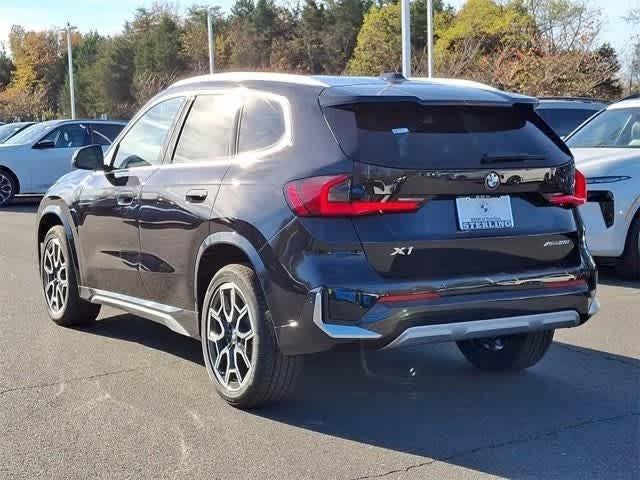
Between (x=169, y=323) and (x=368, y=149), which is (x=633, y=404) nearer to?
(x=368, y=149)

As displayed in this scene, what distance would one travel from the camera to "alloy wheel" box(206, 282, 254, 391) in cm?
477

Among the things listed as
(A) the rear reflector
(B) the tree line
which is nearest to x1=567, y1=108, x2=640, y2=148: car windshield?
(A) the rear reflector

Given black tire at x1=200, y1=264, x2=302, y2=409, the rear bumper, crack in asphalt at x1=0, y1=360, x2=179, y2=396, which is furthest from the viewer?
crack in asphalt at x1=0, y1=360, x2=179, y2=396

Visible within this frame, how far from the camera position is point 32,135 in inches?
727

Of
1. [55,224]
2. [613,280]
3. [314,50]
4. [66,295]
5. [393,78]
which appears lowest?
[613,280]

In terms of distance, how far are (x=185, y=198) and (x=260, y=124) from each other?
0.64 metres

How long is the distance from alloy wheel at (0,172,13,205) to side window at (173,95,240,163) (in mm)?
13437

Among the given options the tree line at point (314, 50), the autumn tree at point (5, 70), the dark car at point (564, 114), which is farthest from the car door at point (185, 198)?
the autumn tree at point (5, 70)

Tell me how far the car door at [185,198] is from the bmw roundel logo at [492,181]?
Result: 55.4 inches

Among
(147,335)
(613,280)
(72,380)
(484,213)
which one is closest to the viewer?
(484,213)

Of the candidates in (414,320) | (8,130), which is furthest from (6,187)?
(414,320)

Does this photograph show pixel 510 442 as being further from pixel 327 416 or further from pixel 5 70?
pixel 5 70

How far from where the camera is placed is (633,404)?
16.4ft

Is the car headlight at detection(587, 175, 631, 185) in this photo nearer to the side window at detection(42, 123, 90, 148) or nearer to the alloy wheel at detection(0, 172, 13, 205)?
the side window at detection(42, 123, 90, 148)
